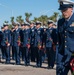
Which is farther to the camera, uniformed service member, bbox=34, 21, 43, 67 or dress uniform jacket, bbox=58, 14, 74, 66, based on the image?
uniformed service member, bbox=34, 21, 43, 67

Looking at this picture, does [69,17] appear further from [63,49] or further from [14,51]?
[14,51]

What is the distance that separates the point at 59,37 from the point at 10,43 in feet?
31.8

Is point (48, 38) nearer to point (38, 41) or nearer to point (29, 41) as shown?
point (38, 41)

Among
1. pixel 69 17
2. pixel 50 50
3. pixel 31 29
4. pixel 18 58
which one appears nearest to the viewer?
pixel 69 17

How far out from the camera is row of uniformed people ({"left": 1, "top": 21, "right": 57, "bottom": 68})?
13.3 m

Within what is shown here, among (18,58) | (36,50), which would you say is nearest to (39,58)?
(36,50)

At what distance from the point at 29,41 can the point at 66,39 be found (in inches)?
343

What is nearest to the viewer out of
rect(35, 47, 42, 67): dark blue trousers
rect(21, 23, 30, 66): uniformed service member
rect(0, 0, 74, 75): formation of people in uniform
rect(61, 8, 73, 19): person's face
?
rect(61, 8, 73, 19): person's face

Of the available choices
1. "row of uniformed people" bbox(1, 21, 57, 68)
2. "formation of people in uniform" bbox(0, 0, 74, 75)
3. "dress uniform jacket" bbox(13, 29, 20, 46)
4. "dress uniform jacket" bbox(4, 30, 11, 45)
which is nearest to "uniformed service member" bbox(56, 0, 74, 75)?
"formation of people in uniform" bbox(0, 0, 74, 75)

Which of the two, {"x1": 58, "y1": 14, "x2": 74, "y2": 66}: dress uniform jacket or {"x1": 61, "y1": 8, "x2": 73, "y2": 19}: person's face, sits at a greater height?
{"x1": 61, "y1": 8, "x2": 73, "y2": 19}: person's face

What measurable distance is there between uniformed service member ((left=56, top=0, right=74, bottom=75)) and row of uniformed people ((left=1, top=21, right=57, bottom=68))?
22.6 feet

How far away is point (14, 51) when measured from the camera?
15.7 metres

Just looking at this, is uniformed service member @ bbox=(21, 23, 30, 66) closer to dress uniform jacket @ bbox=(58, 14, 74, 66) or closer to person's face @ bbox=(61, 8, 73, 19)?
dress uniform jacket @ bbox=(58, 14, 74, 66)

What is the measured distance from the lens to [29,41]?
47.3 feet
